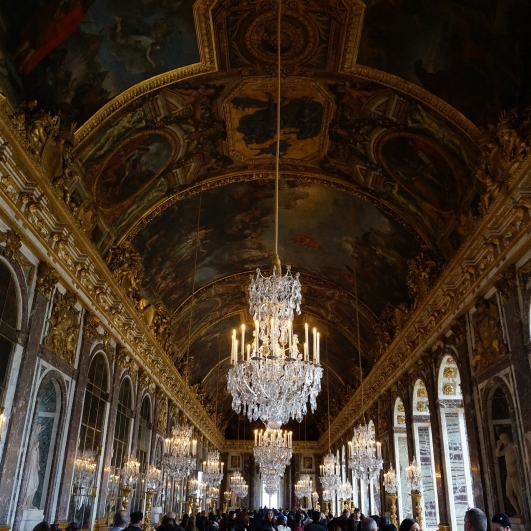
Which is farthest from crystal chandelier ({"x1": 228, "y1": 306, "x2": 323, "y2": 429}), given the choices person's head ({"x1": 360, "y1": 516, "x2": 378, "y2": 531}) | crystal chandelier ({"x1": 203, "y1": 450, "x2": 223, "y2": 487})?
crystal chandelier ({"x1": 203, "y1": 450, "x2": 223, "y2": 487})

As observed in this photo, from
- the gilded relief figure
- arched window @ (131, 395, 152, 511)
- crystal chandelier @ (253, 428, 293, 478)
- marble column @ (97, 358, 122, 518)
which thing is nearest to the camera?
the gilded relief figure

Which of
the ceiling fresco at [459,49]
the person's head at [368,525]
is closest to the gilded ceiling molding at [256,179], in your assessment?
the ceiling fresco at [459,49]

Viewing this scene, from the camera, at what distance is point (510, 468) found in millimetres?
9016

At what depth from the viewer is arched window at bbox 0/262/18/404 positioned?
7.96m

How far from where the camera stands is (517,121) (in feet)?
28.8

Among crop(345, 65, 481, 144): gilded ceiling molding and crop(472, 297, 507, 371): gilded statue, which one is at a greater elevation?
crop(345, 65, 481, 144): gilded ceiling molding

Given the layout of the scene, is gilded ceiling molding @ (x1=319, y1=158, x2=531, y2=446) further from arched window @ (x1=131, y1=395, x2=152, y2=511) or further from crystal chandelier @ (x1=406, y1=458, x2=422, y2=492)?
arched window @ (x1=131, y1=395, x2=152, y2=511)

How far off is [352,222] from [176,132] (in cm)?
630

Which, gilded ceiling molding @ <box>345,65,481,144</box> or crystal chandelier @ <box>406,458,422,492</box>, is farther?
crystal chandelier @ <box>406,458,422,492</box>

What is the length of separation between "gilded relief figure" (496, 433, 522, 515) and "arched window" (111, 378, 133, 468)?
930 cm

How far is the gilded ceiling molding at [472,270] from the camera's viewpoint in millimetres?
8469

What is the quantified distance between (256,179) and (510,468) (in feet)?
30.6

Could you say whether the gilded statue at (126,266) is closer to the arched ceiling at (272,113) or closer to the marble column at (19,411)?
the arched ceiling at (272,113)

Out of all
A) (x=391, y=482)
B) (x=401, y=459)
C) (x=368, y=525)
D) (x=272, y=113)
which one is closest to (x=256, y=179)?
(x=272, y=113)
